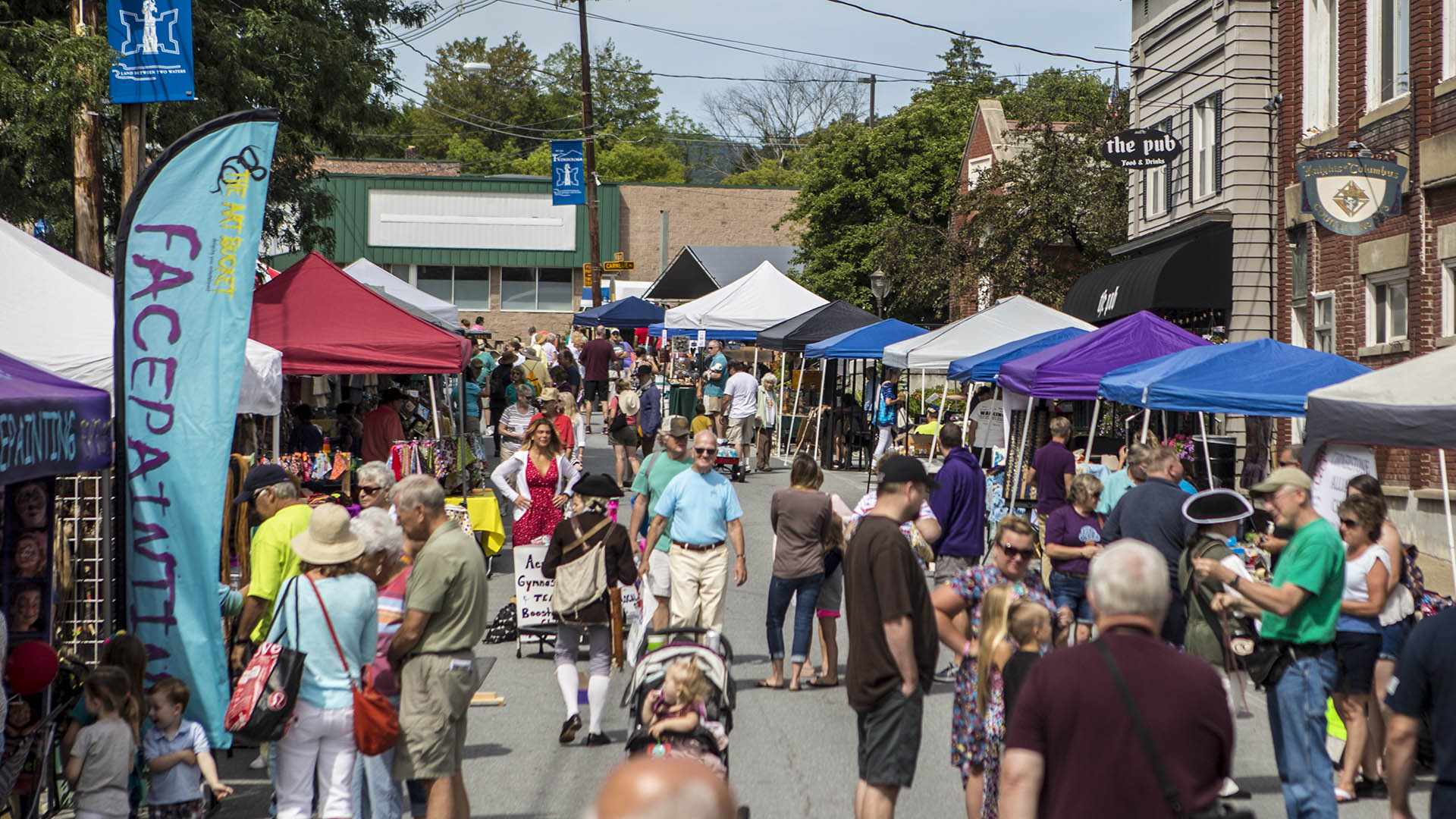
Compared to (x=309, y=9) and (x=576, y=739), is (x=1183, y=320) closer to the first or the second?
(x=309, y=9)

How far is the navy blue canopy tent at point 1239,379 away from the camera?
40.9ft

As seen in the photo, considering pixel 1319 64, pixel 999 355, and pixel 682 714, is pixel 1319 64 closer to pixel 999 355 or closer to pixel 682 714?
pixel 999 355

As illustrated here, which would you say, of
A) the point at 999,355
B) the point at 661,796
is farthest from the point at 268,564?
the point at 999,355

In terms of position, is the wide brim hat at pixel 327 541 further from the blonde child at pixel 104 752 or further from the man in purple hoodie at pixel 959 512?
the man in purple hoodie at pixel 959 512

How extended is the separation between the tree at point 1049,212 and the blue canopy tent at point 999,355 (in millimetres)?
13662

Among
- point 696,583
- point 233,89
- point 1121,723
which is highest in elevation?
point 233,89

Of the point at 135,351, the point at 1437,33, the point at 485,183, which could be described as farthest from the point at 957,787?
the point at 485,183

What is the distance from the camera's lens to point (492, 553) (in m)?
14.7

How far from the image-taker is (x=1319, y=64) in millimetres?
20406

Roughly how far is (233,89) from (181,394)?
12771 mm

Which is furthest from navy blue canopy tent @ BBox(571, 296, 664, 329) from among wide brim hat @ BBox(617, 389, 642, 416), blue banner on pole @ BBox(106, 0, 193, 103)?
A: blue banner on pole @ BBox(106, 0, 193, 103)

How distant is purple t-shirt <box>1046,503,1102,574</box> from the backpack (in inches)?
127

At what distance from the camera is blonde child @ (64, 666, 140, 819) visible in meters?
6.34

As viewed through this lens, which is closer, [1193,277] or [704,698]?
[704,698]
